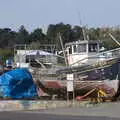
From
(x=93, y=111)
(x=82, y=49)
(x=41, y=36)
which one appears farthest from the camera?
(x=41, y=36)

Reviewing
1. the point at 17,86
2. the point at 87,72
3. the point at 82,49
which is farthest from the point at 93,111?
the point at 82,49

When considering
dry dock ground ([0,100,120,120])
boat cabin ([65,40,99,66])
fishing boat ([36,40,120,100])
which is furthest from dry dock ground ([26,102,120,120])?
boat cabin ([65,40,99,66])

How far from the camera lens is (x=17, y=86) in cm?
2719

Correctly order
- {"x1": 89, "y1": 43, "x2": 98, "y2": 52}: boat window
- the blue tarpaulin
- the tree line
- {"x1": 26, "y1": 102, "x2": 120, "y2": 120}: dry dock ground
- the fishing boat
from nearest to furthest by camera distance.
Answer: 1. {"x1": 26, "y1": 102, "x2": 120, "y2": 120}: dry dock ground
2. the blue tarpaulin
3. the fishing boat
4. {"x1": 89, "y1": 43, "x2": 98, "y2": 52}: boat window
5. the tree line

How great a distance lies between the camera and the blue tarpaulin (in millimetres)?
26656

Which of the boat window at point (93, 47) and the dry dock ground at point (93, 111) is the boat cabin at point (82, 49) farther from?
the dry dock ground at point (93, 111)

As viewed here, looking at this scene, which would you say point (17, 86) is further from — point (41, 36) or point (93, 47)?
point (41, 36)

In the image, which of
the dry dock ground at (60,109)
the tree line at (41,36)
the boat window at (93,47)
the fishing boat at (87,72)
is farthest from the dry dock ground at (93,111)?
the tree line at (41,36)

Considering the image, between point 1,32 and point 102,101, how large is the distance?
112 meters

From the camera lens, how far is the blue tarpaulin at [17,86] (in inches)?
1049

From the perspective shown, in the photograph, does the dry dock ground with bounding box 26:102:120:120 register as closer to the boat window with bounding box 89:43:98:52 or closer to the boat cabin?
the boat cabin

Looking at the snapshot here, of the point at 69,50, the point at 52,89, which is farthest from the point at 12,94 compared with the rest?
the point at 69,50

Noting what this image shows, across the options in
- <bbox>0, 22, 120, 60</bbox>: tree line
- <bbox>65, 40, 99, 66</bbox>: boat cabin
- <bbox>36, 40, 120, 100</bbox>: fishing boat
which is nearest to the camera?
<bbox>36, 40, 120, 100</bbox>: fishing boat

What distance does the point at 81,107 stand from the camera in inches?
990
